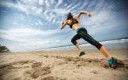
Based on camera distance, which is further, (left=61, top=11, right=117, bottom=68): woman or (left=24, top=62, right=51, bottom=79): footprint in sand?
(left=24, top=62, right=51, bottom=79): footprint in sand

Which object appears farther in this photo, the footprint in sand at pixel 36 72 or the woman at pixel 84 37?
the footprint in sand at pixel 36 72

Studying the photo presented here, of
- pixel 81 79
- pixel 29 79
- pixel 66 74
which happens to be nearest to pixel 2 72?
pixel 29 79

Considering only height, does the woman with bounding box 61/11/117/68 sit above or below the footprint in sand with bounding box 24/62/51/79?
above

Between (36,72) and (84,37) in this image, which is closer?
(84,37)

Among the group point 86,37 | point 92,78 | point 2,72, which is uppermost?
point 86,37

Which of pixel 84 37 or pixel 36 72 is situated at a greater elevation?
pixel 84 37

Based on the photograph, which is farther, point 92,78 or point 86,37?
point 86,37

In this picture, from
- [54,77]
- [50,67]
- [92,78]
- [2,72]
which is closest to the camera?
[92,78]

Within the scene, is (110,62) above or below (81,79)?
above

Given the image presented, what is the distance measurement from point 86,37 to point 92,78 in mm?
821

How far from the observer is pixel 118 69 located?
2877 mm

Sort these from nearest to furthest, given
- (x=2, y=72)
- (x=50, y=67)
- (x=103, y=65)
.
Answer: (x=103, y=65) → (x=50, y=67) → (x=2, y=72)

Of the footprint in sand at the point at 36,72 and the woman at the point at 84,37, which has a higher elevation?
the woman at the point at 84,37

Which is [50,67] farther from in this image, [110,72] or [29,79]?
[110,72]
